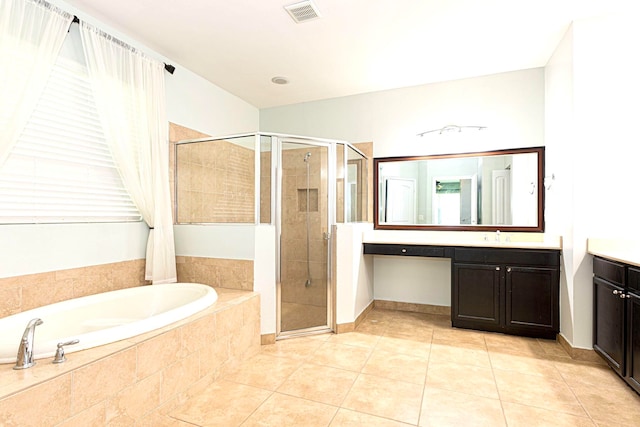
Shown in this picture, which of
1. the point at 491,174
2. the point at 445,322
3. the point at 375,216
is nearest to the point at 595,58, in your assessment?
the point at 491,174

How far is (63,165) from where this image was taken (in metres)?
2.19

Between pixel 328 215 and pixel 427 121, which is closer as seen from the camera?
pixel 328 215

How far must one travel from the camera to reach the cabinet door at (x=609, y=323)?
2.02 meters

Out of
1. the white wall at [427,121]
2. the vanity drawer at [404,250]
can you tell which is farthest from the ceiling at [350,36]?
the vanity drawer at [404,250]

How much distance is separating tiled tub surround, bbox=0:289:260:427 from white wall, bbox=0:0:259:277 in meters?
0.89

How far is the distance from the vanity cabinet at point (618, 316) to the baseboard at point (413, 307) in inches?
54.2

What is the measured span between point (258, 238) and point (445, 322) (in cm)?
213

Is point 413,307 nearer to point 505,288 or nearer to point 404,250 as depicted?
point 404,250

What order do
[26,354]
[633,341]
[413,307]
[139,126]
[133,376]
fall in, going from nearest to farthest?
1. [26,354]
2. [133,376]
3. [633,341]
4. [139,126]
5. [413,307]

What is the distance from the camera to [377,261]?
3.86 metres

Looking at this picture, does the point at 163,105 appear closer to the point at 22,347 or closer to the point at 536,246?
the point at 22,347

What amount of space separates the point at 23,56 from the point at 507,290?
3.91 m

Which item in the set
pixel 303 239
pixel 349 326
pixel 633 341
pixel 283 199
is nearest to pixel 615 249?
pixel 633 341

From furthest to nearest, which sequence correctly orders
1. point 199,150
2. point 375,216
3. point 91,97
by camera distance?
point 375,216 → point 199,150 → point 91,97
